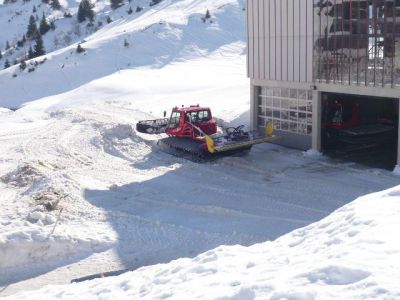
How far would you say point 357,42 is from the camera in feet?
67.7

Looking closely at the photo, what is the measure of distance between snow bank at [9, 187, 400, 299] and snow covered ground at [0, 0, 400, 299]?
2 cm

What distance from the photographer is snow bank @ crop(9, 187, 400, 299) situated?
6492 millimetres

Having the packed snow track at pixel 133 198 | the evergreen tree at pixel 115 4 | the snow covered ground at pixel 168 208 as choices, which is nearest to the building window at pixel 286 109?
the packed snow track at pixel 133 198

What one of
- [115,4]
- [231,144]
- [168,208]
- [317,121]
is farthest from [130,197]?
[115,4]

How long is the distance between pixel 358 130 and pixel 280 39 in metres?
4.43

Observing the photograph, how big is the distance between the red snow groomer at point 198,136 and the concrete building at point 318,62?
74.6 inches

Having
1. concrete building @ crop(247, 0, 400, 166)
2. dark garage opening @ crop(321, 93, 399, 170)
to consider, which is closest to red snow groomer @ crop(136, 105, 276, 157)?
concrete building @ crop(247, 0, 400, 166)

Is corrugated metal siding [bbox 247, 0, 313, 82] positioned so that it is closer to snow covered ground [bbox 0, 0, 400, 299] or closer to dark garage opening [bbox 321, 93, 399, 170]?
dark garage opening [bbox 321, 93, 399, 170]

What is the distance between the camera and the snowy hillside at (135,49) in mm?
39875

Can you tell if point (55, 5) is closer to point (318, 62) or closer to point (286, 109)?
point (286, 109)

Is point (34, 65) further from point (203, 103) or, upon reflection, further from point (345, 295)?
point (345, 295)

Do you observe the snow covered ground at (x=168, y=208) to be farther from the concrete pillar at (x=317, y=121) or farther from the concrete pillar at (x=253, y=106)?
the concrete pillar at (x=253, y=106)

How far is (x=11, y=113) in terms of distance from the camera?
102ft

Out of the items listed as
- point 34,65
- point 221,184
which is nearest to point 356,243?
point 221,184
